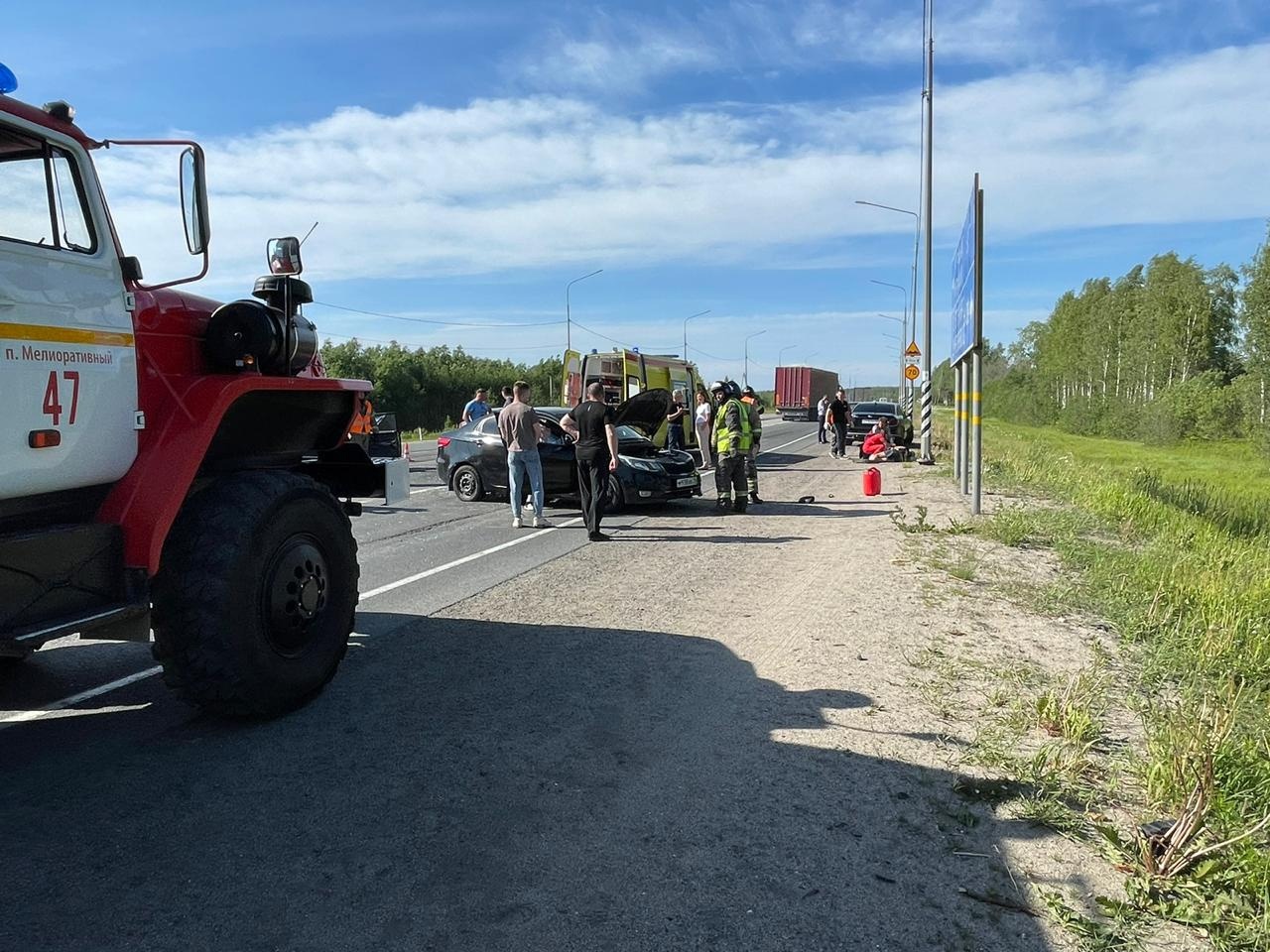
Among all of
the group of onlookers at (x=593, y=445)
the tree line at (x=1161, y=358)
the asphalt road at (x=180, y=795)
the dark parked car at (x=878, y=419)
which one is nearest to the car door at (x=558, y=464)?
the group of onlookers at (x=593, y=445)

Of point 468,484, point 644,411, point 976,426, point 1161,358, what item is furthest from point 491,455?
point 1161,358

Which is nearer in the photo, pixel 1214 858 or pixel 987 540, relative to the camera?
pixel 1214 858

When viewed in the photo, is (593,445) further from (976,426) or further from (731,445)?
(976,426)

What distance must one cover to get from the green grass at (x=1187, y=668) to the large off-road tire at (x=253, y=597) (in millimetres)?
3683

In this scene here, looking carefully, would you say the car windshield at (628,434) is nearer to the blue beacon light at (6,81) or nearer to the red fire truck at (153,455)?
the red fire truck at (153,455)

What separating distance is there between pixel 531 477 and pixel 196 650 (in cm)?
773

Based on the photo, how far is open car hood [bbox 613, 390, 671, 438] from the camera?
1560cm

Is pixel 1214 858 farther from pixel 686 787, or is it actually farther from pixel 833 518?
pixel 833 518

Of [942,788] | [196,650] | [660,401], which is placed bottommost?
[942,788]

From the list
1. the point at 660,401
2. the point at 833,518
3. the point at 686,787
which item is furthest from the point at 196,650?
the point at 660,401

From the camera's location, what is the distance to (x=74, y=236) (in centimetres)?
379

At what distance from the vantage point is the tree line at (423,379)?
2013 inches

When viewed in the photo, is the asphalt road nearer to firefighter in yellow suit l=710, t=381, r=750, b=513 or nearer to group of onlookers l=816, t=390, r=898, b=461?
firefighter in yellow suit l=710, t=381, r=750, b=513

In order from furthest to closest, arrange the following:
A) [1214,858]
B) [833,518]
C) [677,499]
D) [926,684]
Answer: [677,499]
[833,518]
[926,684]
[1214,858]
